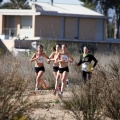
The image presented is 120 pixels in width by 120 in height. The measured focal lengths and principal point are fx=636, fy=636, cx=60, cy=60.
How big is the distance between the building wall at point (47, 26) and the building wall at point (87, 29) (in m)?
3.13

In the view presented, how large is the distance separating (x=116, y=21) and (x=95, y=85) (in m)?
65.7

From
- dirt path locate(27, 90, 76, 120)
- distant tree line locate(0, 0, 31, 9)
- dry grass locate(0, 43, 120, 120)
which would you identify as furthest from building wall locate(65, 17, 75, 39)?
dry grass locate(0, 43, 120, 120)

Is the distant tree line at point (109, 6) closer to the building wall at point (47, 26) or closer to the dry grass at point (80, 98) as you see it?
the building wall at point (47, 26)

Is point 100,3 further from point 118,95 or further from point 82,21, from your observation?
point 118,95

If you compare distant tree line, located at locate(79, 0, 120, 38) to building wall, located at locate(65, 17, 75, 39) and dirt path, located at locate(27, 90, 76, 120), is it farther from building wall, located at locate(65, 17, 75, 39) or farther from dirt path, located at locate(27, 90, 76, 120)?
dirt path, located at locate(27, 90, 76, 120)

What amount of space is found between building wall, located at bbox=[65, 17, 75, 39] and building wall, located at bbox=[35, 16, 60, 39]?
109 centimetres

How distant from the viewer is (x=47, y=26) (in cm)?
6319

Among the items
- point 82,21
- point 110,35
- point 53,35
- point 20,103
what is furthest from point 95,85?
point 110,35

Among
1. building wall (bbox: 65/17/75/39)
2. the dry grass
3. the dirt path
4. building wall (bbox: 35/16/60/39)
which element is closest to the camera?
the dry grass

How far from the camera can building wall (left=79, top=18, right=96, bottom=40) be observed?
217ft

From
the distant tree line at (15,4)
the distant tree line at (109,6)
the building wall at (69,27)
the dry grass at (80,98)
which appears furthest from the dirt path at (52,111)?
the distant tree line at (15,4)

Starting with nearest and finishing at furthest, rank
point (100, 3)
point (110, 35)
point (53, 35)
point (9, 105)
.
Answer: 1. point (9, 105)
2. point (53, 35)
3. point (100, 3)
4. point (110, 35)

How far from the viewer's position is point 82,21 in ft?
218

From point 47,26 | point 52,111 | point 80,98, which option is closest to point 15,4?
point 47,26
